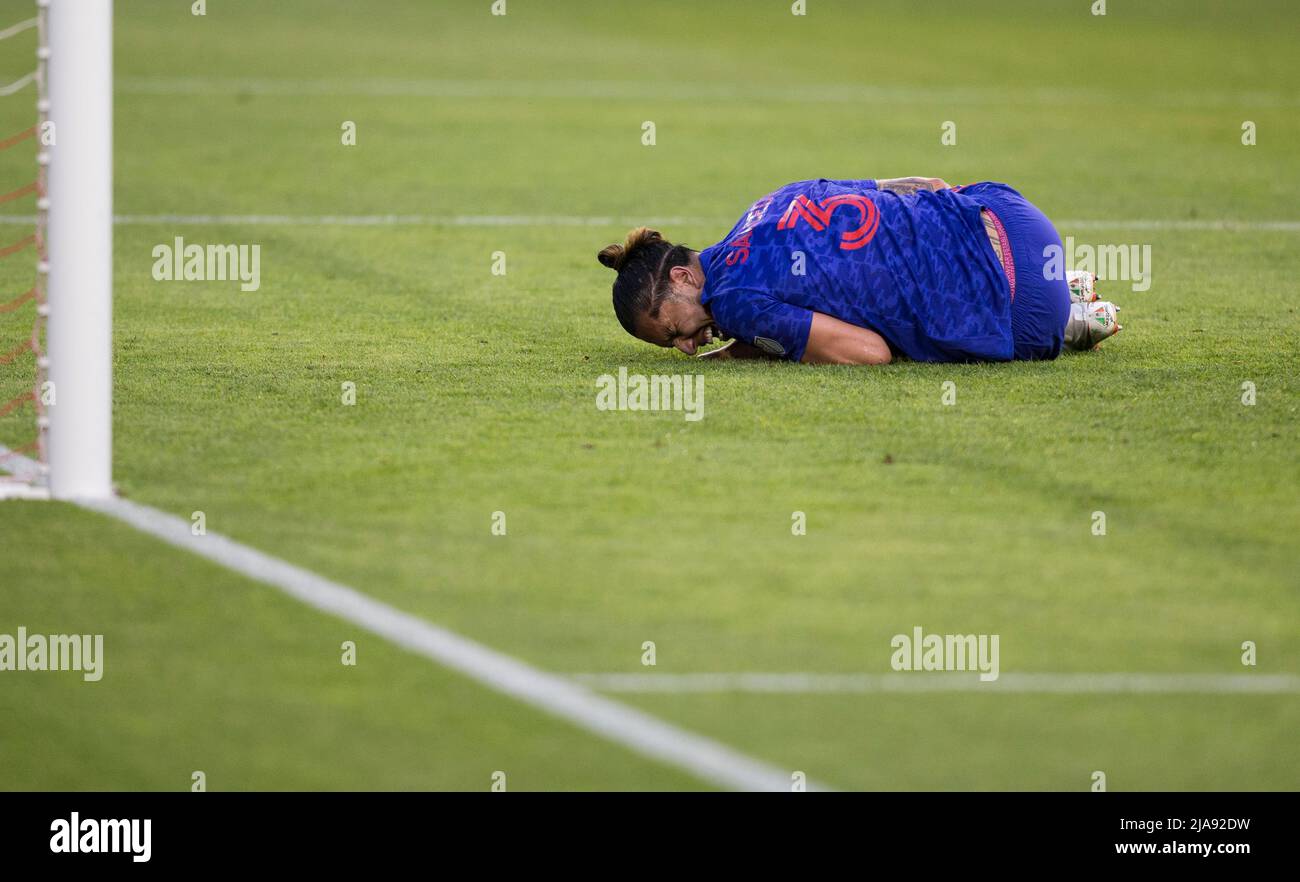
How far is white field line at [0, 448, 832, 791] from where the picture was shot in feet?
14.6

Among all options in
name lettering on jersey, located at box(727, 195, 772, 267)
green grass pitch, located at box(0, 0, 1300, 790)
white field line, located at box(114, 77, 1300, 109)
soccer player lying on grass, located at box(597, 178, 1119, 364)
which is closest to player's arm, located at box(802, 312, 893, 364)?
soccer player lying on grass, located at box(597, 178, 1119, 364)

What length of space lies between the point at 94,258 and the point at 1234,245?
8.91m

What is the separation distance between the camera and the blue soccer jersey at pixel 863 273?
8.33 meters

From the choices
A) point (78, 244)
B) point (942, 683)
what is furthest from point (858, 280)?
point (942, 683)

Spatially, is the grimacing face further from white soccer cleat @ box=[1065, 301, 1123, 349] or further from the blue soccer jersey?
white soccer cleat @ box=[1065, 301, 1123, 349]

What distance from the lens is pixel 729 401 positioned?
8.02m

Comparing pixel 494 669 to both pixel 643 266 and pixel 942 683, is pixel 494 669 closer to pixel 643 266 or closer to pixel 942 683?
pixel 942 683

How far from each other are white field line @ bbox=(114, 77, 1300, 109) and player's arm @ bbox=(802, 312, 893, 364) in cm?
1586

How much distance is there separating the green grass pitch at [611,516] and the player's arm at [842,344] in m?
0.12

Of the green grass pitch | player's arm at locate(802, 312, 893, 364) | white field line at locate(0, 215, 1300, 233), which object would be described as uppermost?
white field line at locate(0, 215, 1300, 233)

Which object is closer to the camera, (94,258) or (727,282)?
(94,258)
